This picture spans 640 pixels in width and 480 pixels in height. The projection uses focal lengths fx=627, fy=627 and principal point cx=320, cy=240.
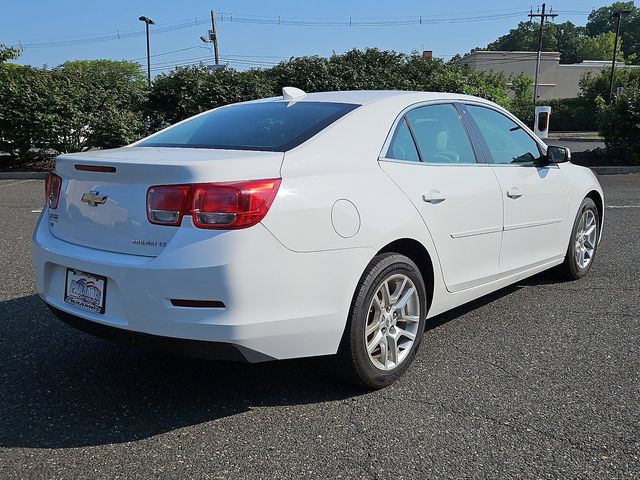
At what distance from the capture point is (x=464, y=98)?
440cm

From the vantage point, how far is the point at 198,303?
8.91 feet

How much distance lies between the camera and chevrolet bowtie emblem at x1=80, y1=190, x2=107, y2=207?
299cm

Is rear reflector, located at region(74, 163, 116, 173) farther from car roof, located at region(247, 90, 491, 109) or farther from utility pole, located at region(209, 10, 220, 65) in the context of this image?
utility pole, located at region(209, 10, 220, 65)

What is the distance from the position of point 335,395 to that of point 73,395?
1375 mm

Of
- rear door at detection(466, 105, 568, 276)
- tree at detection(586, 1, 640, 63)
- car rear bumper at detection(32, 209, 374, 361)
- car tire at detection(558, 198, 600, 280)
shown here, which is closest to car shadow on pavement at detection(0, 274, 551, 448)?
car rear bumper at detection(32, 209, 374, 361)

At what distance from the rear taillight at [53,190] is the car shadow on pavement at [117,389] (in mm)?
976

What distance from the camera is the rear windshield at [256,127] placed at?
3329 mm

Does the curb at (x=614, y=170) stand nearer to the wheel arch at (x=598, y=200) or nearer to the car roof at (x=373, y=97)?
the wheel arch at (x=598, y=200)

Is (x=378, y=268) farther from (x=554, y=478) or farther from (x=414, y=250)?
(x=554, y=478)

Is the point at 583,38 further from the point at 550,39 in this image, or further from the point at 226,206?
the point at 226,206

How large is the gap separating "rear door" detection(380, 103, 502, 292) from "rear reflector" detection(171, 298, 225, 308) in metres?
1.23

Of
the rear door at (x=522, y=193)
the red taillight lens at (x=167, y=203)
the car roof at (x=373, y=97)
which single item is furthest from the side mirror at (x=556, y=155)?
the red taillight lens at (x=167, y=203)

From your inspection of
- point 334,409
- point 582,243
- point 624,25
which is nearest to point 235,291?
point 334,409

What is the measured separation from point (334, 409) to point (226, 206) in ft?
3.88
